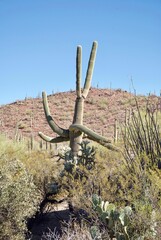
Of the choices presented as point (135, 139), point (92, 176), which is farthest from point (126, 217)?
point (135, 139)

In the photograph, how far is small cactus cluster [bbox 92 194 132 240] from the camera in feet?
19.2

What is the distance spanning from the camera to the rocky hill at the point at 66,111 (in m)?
32.6

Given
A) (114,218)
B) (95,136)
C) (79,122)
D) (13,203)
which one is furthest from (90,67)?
(114,218)

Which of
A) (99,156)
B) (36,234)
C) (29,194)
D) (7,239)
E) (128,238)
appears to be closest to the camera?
(128,238)

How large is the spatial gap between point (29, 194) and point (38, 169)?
1.75m

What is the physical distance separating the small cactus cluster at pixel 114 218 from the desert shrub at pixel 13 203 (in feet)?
6.38

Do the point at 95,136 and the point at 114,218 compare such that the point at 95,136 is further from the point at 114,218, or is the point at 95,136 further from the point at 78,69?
the point at 114,218

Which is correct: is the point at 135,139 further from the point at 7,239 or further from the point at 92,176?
the point at 7,239

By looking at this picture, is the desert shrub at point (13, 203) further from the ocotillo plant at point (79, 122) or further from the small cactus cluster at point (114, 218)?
the ocotillo plant at point (79, 122)

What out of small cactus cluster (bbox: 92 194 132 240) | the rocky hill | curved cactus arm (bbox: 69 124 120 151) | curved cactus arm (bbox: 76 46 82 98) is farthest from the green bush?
the rocky hill

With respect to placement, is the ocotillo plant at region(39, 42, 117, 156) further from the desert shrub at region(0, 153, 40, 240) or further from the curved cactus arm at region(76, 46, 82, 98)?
the desert shrub at region(0, 153, 40, 240)

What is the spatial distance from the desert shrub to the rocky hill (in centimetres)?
2187

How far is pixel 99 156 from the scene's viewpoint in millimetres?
9375

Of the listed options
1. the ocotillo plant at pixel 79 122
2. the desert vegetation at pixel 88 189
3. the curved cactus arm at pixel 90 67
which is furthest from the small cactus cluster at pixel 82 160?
the curved cactus arm at pixel 90 67
